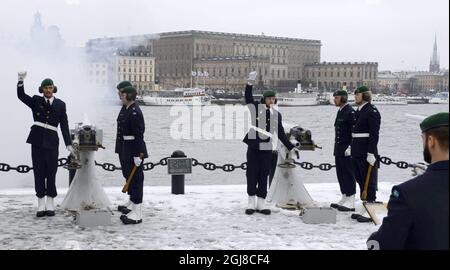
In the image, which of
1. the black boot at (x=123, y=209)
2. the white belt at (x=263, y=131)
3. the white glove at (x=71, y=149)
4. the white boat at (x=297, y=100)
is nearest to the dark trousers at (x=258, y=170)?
the white belt at (x=263, y=131)

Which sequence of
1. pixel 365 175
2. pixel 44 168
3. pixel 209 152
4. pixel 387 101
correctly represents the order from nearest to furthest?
pixel 44 168 < pixel 365 175 < pixel 209 152 < pixel 387 101

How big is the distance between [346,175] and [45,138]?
3673 mm

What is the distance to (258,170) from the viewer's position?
7680mm

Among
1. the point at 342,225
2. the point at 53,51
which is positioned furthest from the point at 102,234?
the point at 53,51

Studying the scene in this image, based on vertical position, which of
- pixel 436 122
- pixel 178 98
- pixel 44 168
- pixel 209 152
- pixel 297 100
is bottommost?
pixel 209 152

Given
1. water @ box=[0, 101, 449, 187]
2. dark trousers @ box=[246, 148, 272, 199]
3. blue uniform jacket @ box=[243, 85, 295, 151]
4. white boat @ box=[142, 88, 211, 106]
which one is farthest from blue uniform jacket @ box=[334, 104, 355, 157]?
white boat @ box=[142, 88, 211, 106]

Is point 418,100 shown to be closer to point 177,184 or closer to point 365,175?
point 177,184

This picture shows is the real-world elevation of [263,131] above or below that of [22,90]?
below

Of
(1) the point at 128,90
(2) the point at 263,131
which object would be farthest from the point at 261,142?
(1) the point at 128,90

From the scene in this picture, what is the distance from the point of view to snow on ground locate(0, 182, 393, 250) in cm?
610

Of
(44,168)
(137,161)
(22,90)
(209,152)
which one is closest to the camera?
(137,161)

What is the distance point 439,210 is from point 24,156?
17.0 meters

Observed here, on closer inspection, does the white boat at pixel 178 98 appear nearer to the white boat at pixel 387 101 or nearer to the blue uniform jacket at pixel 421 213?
the white boat at pixel 387 101

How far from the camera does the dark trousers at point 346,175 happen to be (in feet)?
25.6
